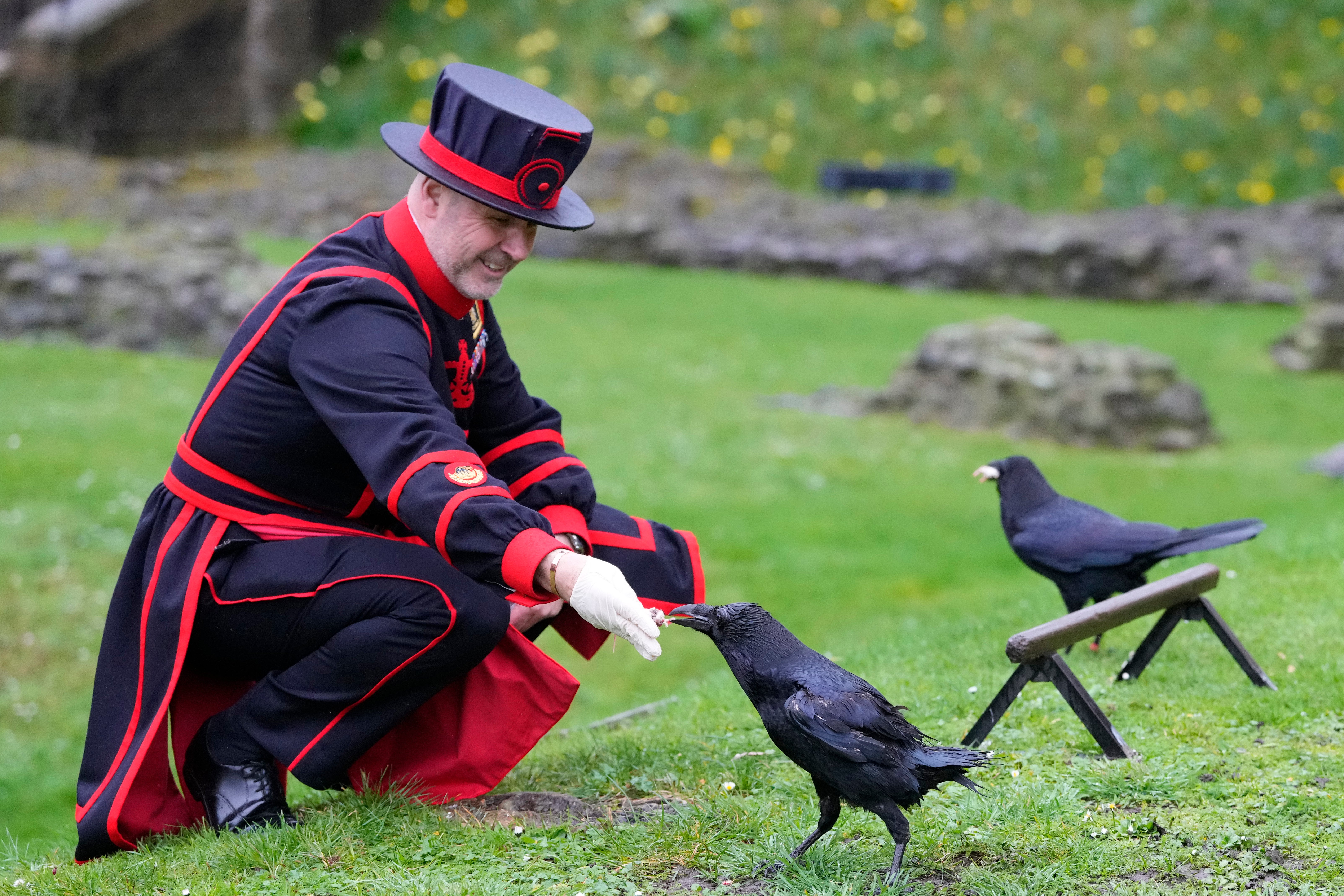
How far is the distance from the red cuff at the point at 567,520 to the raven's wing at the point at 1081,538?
201cm

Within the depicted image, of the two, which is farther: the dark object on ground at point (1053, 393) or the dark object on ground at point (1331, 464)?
the dark object on ground at point (1053, 393)

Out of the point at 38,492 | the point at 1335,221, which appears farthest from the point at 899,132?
the point at 38,492

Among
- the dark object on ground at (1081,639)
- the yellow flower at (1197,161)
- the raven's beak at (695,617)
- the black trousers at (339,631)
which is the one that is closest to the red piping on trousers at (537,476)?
the black trousers at (339,631)

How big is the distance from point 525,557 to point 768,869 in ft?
3.39

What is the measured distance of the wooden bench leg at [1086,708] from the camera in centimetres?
387

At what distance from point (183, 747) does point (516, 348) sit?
11.4m

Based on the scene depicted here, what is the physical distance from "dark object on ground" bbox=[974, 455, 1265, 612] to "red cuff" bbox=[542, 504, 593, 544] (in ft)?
6.33

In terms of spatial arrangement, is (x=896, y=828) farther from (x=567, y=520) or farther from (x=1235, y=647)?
(x=1235, y=647)

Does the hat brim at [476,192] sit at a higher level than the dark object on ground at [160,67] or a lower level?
higher

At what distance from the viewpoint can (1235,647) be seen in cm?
462

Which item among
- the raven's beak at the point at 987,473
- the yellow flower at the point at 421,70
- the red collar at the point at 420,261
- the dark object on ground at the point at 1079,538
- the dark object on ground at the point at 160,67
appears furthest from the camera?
the yellow flower at the point at 421,70

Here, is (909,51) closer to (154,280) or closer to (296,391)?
(154,280)

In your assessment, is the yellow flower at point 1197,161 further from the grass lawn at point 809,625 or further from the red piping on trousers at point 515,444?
the red piping on trousers at point 515,444

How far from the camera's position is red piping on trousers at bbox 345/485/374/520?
3779mm
